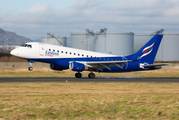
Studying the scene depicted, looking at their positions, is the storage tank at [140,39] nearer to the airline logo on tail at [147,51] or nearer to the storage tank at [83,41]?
the storage tank at [83,41]

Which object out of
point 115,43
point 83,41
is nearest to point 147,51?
point 115,43

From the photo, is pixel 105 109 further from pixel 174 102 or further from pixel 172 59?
pixel 172 59

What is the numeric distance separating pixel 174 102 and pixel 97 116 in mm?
6845

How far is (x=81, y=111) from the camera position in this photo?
13852mm

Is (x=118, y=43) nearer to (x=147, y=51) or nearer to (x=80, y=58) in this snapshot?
(x=147, y=51)

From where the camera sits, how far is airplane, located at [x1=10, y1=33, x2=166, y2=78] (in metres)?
36.5

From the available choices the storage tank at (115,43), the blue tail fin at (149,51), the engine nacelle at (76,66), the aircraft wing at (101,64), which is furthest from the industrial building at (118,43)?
the engine nacelle at (76,66)

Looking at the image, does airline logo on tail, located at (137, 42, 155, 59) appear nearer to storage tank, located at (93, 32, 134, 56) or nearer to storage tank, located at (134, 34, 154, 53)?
storage tank, located at (93, 32, 134, 56)

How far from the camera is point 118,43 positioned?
70.6 metres

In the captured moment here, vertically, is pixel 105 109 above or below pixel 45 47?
below

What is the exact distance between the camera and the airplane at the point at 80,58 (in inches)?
1437

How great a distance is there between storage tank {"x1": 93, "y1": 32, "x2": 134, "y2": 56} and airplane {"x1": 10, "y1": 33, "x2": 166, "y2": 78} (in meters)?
28.3

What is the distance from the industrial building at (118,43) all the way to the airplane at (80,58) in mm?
27801

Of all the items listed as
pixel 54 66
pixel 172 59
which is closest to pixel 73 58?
pixel 54 66
